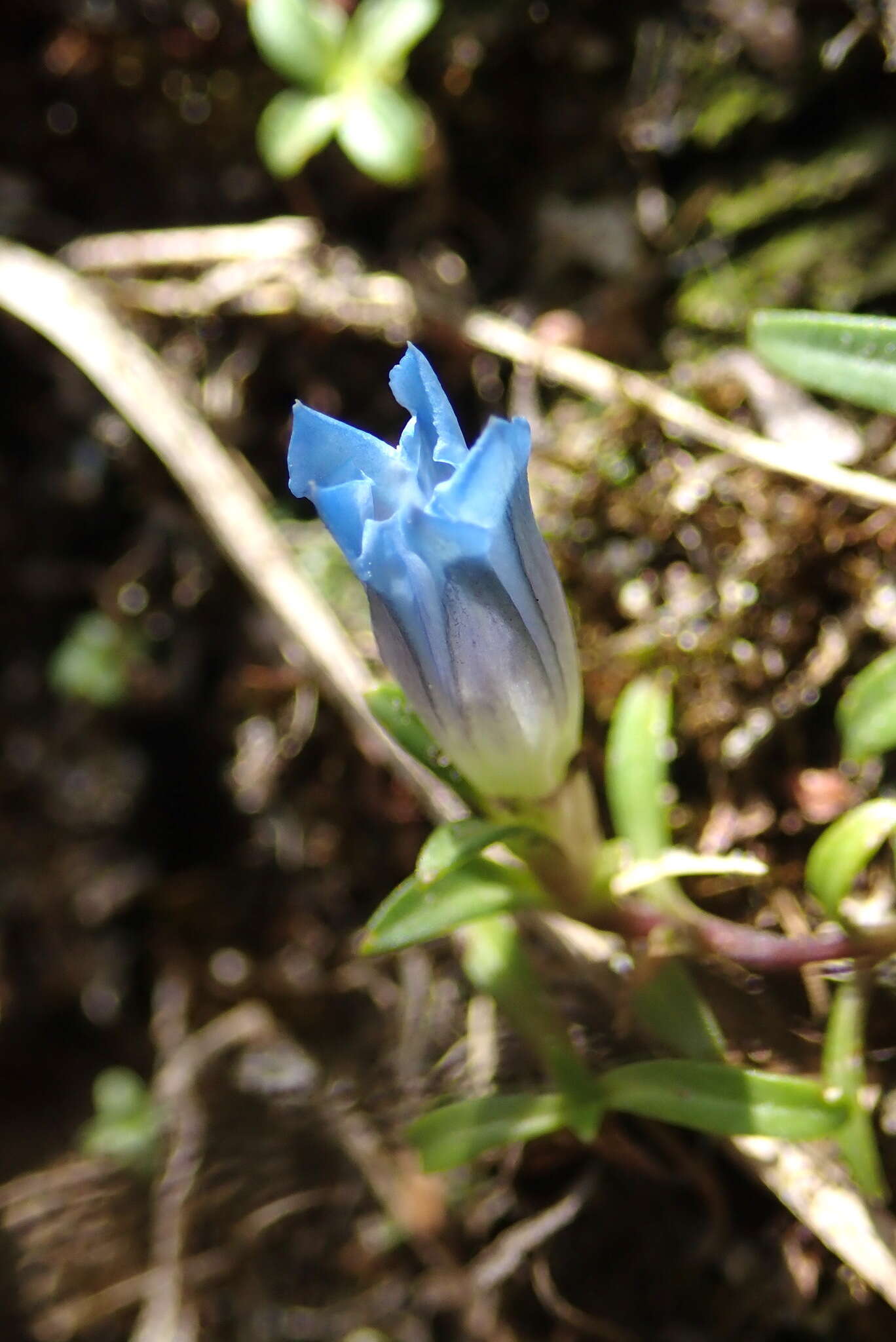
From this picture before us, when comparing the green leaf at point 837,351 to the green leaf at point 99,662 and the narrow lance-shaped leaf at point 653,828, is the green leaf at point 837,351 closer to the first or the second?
the narrow lance-shaped leaf at point 653,828

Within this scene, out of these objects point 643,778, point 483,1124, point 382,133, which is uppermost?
point 382,133

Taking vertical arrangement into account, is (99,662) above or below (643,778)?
above

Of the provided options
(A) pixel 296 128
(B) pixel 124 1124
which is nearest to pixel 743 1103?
(B) pixel 124 1124

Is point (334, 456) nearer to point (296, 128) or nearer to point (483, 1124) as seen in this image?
point (483, 1124)

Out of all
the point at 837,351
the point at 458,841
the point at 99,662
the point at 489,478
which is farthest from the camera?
the point at 99,662

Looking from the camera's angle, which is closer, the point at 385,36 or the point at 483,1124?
the point at 483,1124

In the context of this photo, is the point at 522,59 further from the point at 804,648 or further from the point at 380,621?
the point at 380,621
